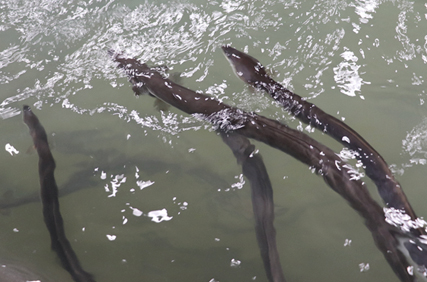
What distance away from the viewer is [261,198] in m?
1.98

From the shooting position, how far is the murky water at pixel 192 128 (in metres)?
1.99

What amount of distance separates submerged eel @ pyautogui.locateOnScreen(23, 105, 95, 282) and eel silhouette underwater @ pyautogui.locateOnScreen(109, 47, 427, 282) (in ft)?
2.60

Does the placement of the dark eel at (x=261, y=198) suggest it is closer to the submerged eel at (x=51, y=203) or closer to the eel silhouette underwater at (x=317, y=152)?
the eel silhouette underwater at (x=317, y=152)

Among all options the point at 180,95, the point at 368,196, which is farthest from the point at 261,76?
the point at 368,196

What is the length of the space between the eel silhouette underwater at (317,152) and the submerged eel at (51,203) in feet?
2.60

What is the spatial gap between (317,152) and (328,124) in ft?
0.95

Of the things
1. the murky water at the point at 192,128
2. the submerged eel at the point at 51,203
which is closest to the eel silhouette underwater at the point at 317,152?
the murky water at the point at 192,128

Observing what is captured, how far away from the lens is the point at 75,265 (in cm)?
196

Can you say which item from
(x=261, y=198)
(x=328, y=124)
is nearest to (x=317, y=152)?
(x=328, y=124)

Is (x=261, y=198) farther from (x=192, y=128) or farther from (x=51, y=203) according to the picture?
(x=51, y=203)

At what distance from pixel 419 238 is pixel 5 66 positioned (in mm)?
3317

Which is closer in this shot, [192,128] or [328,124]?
[328,124]

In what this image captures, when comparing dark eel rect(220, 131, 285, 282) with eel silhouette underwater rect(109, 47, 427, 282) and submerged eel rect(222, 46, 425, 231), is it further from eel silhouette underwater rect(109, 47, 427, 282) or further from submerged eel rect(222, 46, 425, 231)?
submerged eel rect(222, 46, 425, 231)

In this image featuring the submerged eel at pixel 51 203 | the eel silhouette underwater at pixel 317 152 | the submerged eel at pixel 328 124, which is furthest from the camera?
the submerged eel at pixel 51 203
